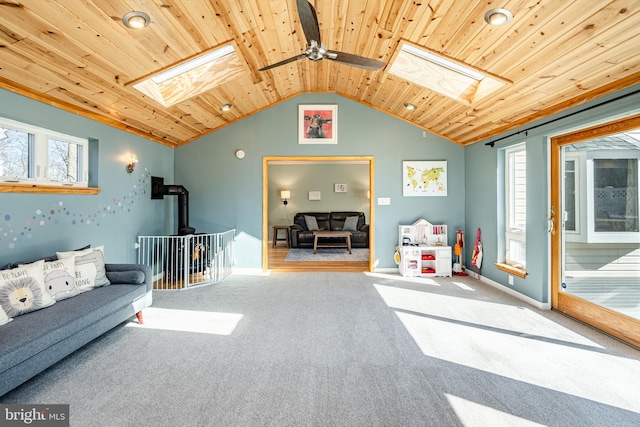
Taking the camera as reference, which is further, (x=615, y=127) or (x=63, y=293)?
(x=615, y=127)

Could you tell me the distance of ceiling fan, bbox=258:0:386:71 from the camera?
7.20 feet

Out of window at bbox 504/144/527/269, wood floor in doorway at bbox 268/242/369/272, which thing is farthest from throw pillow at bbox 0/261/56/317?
window at bbox 504/144/527/269

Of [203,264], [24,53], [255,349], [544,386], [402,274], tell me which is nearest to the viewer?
[544,386]

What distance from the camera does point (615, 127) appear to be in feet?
9.12

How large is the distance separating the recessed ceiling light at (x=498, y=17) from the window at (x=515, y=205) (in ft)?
7.17

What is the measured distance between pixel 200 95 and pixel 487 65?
3447 mm

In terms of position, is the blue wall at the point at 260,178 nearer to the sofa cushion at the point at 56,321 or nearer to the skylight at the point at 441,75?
the skylight at the point at 441,75

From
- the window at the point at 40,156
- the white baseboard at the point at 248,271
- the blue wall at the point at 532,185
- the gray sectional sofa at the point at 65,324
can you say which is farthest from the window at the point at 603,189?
the window at the point at 40,156

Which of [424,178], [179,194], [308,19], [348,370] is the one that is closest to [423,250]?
[424,178]

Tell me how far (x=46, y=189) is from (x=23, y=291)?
3.85 feet

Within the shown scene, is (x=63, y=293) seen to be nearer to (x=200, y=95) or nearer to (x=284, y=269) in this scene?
(x=200, y=95)

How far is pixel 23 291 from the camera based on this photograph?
7.54 ft

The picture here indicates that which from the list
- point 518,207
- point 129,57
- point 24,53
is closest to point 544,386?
point 518,207

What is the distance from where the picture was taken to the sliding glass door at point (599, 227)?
272 cm
